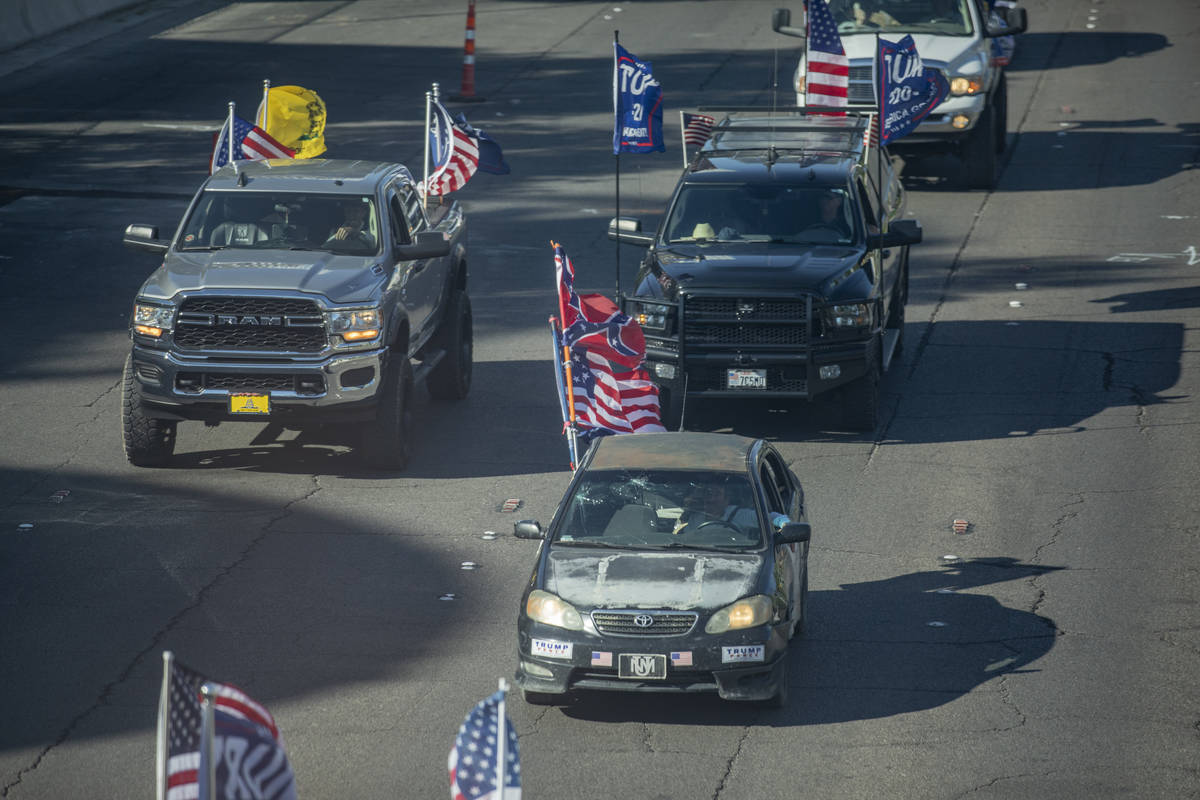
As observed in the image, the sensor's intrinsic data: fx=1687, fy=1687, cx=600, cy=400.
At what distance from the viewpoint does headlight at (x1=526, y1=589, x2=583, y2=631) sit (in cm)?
931

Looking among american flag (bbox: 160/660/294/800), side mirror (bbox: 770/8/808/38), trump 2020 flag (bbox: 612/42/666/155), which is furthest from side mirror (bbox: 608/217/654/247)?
american flag (bbox: 160/660/294/800)

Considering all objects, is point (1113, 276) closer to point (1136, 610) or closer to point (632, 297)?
point (632, 297)

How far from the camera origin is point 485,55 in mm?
34344

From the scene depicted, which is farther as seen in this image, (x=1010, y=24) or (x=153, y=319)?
(x=1010, y=24)

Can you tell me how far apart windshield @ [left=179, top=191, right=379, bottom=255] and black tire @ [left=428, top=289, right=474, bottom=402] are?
72.6 inches

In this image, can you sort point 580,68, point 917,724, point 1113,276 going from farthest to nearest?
1. point 580,68
2. point 1113,276
3. point 917,724

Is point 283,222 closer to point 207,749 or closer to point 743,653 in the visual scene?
point 743,653

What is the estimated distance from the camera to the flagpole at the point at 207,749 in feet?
18.2

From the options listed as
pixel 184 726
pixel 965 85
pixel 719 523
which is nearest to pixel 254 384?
pixel 719 523

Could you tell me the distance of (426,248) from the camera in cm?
1451

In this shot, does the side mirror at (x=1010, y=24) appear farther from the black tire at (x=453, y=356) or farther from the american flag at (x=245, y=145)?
the american flag at (x=245, y=145)

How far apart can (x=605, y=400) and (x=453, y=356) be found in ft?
8.84

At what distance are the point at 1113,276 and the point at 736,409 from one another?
22.0 ft

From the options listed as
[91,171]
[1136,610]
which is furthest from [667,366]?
[91,171]
